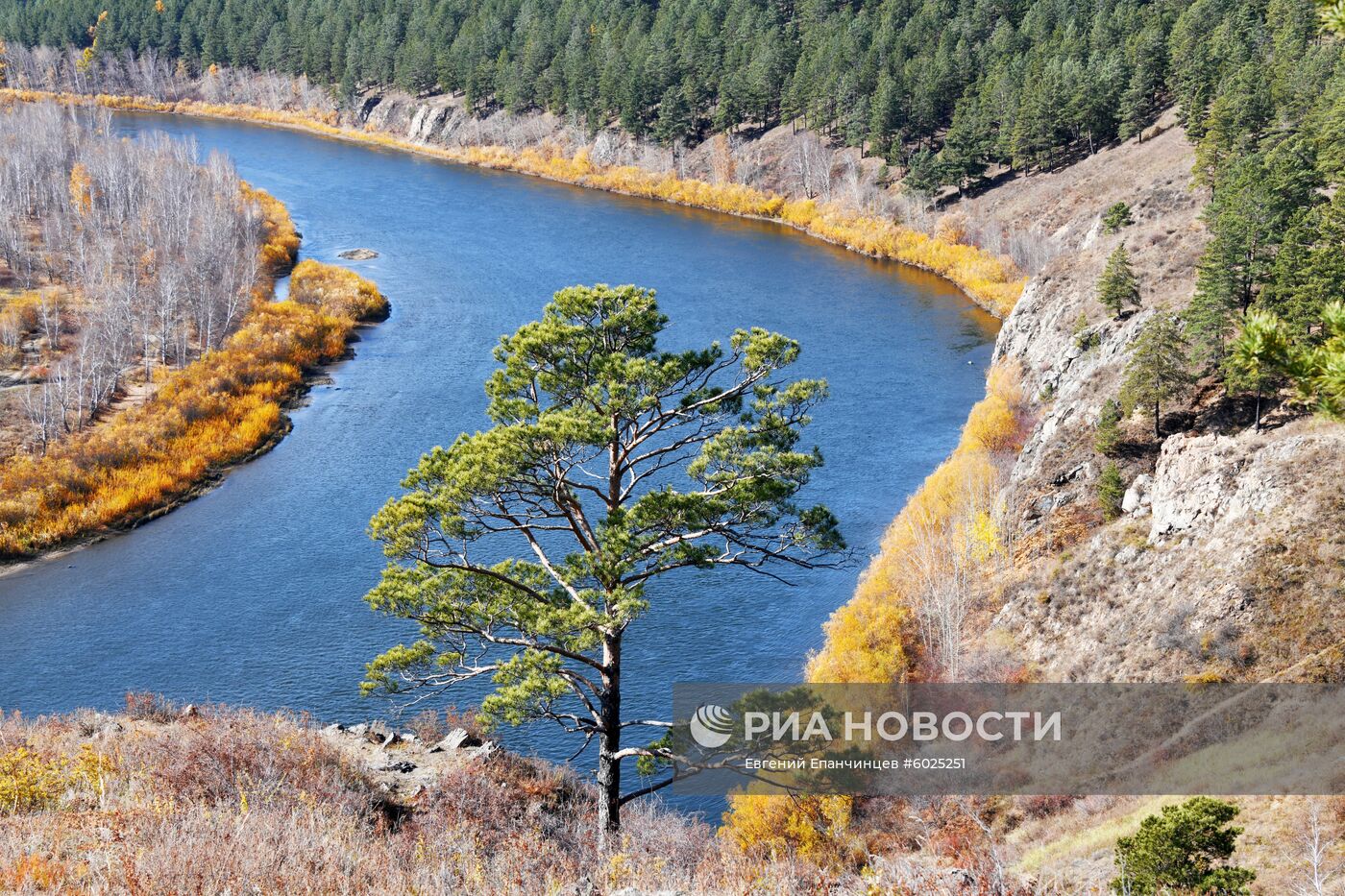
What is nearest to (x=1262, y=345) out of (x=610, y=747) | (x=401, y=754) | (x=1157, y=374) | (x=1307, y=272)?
(x=610, y=747)

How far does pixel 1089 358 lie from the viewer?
5606cm

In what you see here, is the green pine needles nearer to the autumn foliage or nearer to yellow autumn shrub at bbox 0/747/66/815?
yellow autumn shrub at bbox 0/747/66/815

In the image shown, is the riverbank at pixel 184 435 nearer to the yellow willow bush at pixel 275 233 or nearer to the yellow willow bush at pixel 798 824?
the yellow willow bush at pixel 275 233

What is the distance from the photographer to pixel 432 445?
192ft

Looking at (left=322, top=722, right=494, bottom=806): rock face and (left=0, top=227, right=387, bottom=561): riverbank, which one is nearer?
(left=322, top=722, right=494, bottom=806): rock face

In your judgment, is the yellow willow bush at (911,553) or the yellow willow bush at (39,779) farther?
the yellow willow bush at (911,553)

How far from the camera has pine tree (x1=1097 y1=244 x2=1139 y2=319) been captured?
55.6 m

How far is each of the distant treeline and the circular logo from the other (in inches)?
2636

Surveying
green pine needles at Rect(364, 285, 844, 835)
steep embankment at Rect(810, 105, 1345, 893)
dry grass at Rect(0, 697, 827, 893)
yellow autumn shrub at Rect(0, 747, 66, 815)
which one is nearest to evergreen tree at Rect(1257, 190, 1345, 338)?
steep embankment at Rect(810, 105, 1345, 893)

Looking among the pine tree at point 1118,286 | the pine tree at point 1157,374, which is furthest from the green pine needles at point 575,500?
the pine tree at point 1118,286

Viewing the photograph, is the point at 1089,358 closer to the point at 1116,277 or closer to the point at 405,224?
the point at 1116,277

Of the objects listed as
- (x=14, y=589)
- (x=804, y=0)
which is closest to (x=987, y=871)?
(x=14, y=589)

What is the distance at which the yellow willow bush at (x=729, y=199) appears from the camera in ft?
294

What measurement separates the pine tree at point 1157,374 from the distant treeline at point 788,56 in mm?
37838
